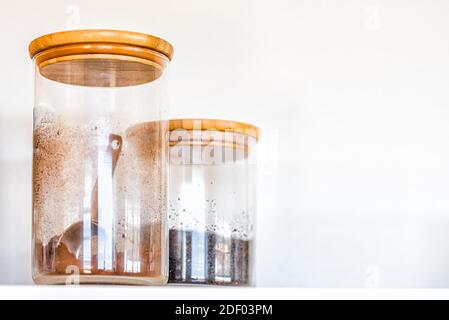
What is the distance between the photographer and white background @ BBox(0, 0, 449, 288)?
1.28 m

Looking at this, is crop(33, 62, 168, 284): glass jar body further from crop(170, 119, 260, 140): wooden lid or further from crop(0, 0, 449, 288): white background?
crop(0, 0, 449, 288): white background

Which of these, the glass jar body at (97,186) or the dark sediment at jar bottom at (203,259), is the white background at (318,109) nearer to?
the dark sediment at jar bottom at (203,259)

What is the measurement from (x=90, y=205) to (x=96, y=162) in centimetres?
5

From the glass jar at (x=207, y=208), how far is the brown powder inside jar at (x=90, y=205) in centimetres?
9

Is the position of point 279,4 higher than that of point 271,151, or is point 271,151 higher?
point 279,4

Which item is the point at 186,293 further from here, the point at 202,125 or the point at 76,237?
the point at 202,125

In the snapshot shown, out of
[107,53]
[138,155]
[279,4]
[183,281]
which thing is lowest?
[183,281]

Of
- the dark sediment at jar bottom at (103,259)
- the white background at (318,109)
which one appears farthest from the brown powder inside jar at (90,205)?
the white background at (318,109)

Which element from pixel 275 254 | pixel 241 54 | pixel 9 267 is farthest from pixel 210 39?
pixel 9 267

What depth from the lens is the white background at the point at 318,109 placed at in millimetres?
1284

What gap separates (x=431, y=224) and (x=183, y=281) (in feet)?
1.44

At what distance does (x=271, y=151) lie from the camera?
1295 mm

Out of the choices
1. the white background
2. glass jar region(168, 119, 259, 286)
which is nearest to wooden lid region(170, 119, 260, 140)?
glass jar region(168, 119, 259, 286)

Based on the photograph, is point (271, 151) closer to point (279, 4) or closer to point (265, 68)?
point (265, 68)
